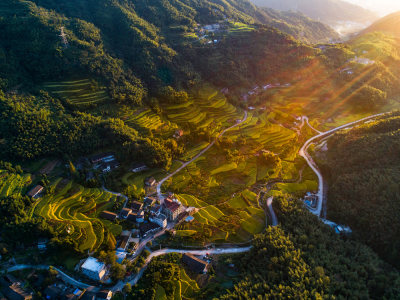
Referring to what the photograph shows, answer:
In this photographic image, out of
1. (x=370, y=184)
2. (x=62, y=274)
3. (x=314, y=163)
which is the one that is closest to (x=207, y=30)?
(x=314, y=163)

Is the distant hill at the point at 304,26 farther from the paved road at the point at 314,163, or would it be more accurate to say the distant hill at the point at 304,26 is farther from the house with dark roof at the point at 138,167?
the house with dark roof at the point at 138,167

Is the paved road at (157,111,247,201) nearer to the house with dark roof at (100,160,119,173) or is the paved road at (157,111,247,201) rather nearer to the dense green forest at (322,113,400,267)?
the house with dark roof at (100,160,119,173)

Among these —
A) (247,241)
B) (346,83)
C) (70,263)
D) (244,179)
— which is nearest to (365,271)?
(247,241)

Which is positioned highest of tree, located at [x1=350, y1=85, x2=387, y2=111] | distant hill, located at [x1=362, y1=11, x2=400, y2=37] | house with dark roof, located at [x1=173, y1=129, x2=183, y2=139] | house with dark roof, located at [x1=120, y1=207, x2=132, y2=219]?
distant hill, located at [x1=362, y1=11, x2=400, y2=37]

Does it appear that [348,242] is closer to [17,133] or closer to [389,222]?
[389,222]

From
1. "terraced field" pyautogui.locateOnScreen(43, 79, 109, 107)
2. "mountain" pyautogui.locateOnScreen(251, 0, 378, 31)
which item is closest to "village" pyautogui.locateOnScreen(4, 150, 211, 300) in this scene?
"terraced field" pyautogui.locateOnScreen(43, 79, 109, 107)

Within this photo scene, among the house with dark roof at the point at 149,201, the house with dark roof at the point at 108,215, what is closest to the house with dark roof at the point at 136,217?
the house with dark roof at the point at 108,215
